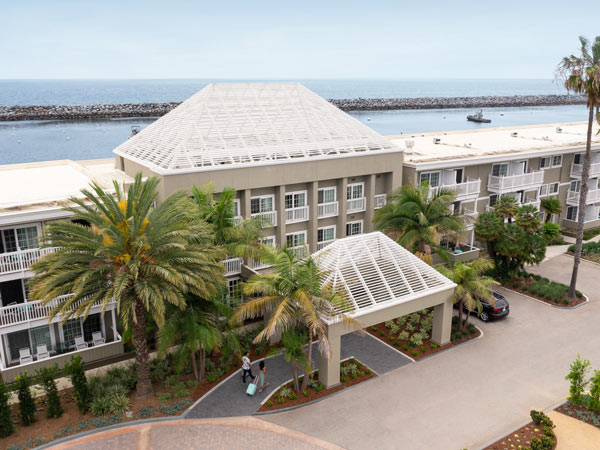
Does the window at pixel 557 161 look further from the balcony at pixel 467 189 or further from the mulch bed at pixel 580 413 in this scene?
the mulch bed at pixel 580 413

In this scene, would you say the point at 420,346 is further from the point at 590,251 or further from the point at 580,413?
the point at 590,251

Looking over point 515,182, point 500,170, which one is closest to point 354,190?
point 500,170

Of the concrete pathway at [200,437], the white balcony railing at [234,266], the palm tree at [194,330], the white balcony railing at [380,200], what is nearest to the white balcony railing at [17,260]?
the palm tree at [194,330]

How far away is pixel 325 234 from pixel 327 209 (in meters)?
1.73

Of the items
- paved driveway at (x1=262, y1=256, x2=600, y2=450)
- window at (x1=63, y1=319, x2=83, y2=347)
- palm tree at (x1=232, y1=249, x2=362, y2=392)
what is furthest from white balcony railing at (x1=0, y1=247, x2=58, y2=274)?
paved driveway at (x1=262, y1=256, x2=600, y2=450)

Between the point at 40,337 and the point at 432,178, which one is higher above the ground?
the point at 432,178

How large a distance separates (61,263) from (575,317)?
1025 inches

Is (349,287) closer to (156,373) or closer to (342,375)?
(342,375)

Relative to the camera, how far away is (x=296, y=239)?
30.3m

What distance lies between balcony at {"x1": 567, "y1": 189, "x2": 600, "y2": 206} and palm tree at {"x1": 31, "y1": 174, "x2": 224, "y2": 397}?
3514cm

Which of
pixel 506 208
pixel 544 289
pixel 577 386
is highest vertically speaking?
pixel 506 208

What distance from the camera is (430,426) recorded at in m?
18.5

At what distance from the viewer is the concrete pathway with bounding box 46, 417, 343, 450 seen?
57.0ft

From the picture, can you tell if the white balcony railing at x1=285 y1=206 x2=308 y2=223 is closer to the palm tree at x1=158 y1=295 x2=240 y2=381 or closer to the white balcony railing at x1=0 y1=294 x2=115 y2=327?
the palm tree at x1=158 y1=295 x2=240 y2=381
